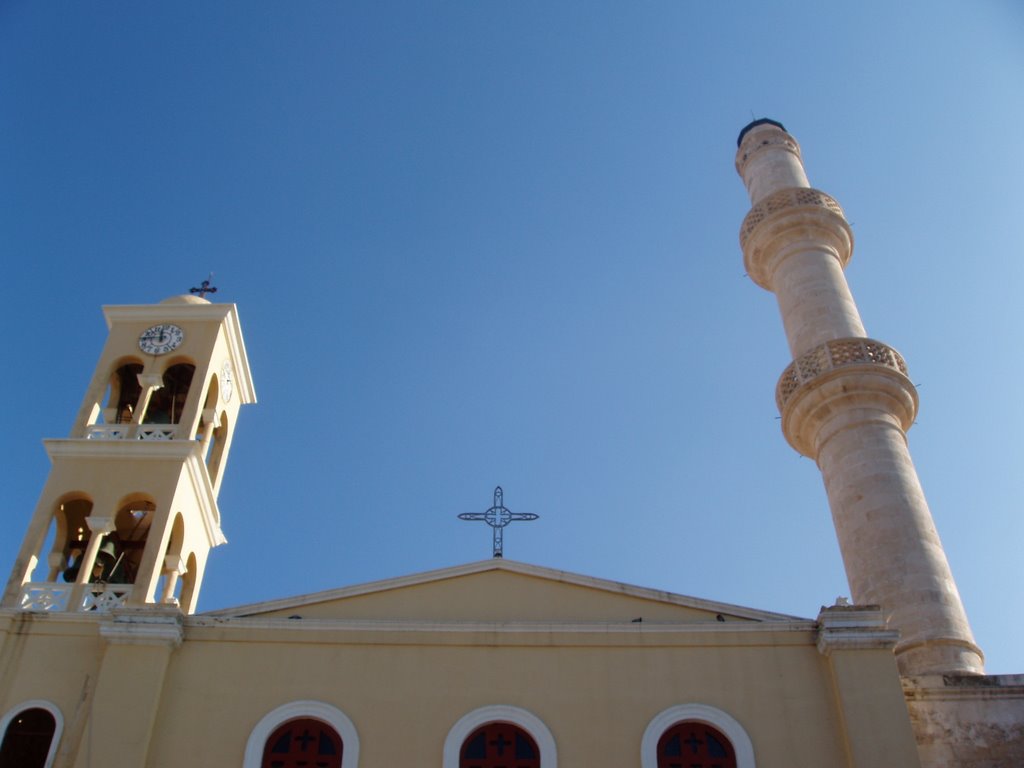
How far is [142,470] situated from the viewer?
53.6 feet

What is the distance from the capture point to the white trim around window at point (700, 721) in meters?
11.7

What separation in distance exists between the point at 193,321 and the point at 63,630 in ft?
21.1

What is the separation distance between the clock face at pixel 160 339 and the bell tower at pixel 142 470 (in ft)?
0.06

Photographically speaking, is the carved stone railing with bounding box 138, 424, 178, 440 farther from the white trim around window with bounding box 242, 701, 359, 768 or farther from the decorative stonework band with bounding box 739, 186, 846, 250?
the decorative stonework band with bounding box 739, 186, 846, 250

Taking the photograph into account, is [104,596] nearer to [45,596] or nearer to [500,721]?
[45,596]

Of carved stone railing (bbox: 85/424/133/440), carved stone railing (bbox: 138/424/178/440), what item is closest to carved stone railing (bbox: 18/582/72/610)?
carved stone railing (bbox: 85/424/133/440)

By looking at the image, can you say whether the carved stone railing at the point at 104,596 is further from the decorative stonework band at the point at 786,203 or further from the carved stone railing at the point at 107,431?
the decorative stonework band at the point at 786,203

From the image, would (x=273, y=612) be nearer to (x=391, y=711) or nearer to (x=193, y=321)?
(x=391, y=711)

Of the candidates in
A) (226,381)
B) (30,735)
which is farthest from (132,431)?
(30,735)

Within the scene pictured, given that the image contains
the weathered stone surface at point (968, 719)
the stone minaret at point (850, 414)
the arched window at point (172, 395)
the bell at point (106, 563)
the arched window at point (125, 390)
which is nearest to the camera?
the weathered stone surface at point (968, 719)

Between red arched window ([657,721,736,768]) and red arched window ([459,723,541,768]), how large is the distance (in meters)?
1.40

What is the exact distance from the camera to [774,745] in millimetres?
11773

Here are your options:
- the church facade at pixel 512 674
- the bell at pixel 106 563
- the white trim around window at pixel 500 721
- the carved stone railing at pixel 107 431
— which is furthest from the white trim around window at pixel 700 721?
the carved stone railing at pixel 107 431

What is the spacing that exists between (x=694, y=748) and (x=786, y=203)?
11047 mm
